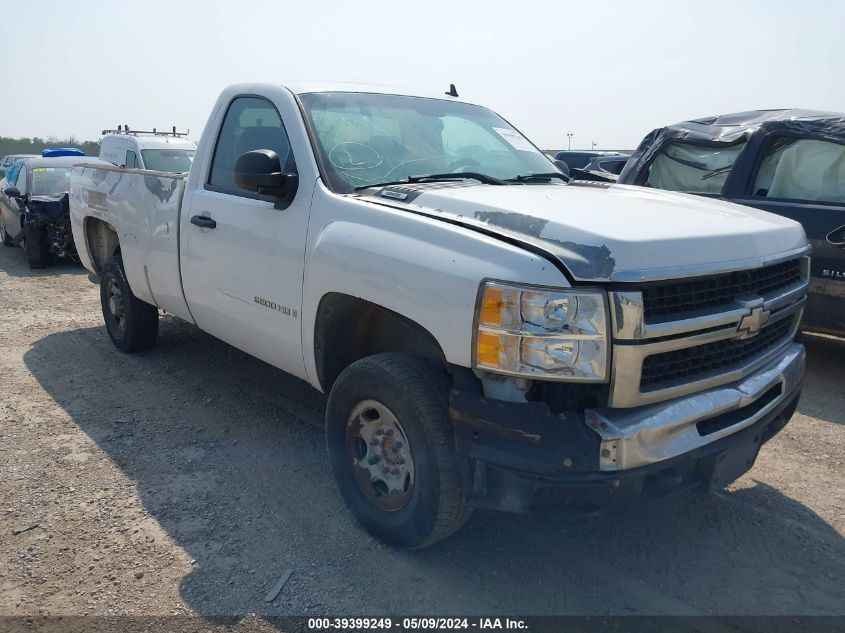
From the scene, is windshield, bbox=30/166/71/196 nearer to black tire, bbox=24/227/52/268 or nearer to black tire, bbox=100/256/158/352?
black tire, bbox=24/227/52/268

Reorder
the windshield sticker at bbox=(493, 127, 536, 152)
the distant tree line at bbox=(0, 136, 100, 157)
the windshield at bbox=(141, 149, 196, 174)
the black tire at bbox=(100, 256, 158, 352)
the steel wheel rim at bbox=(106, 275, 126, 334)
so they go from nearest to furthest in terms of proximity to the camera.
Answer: the windshield sticker at bbox=(493, 127, 536, 152) → the black tire at bbox=(100, 256, 158, 352) → the steel wheel rim at bbox=(106, 275, 126, 334) → the windshield at bbox=(141, 149, 196, 174) → the distant tree line at bbox=(0, 136, 100, 157)

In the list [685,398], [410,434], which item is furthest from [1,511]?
[685,398]

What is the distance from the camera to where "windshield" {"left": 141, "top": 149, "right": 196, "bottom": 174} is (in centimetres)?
1232

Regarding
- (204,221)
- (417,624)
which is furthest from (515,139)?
(417,624)

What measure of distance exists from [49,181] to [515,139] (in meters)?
9.62

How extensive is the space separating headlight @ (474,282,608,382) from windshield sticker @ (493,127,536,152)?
212 cm

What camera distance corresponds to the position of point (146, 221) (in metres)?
5.09

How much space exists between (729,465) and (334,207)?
2.03m

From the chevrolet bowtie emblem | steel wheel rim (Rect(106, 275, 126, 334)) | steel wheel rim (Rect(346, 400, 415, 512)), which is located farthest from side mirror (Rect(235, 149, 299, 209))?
steel wheel rim (Rect(106, 275, 126, 334))

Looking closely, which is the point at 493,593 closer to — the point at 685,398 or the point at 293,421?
the point at 685,398

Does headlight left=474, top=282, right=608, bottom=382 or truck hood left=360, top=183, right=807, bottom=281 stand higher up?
truck hood left=360, top=183, right=807, bottom=281

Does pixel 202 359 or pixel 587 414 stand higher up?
pixel 587 414

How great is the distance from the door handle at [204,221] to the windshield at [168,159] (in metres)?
8.46

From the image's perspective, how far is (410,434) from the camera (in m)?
2.90
